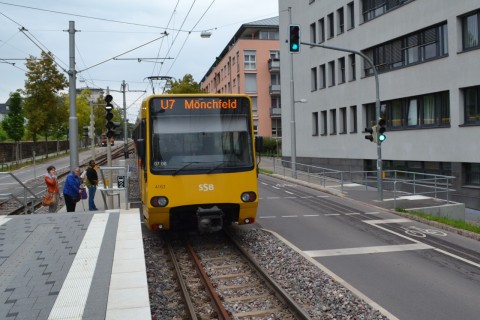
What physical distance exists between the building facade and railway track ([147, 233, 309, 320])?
Answer: 51.5 meters

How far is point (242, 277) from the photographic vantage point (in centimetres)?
846

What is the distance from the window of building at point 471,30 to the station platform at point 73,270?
56.2 ft

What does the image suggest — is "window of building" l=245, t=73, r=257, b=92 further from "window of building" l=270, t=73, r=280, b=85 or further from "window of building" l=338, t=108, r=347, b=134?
"window of building" l=338, t=108, r=347, b=134

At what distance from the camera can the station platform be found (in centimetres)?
501

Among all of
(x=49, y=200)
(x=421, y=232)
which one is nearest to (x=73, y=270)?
(x=49, y=200)

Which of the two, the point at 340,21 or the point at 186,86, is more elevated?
the point at 340,21

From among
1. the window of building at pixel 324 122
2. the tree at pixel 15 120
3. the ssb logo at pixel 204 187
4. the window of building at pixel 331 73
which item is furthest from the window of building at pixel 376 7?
the tree at pixel 15 120

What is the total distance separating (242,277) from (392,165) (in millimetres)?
20365

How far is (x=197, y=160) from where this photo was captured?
1005 centimetres

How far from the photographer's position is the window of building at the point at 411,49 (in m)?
22.6

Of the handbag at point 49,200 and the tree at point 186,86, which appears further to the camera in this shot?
the tree at point 186,86

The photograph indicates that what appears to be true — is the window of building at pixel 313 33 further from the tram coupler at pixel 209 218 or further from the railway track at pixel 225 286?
the tram coupler at pixel 209 218

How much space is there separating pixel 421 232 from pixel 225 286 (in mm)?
7324

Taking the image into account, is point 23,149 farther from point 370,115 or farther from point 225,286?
point 225,286
